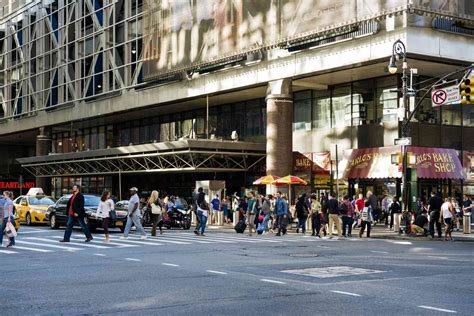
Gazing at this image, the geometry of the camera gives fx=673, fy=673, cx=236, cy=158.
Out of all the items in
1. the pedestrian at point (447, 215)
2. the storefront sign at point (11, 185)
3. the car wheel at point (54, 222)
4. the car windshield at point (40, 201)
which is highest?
the storefront sign at point (11, 185)

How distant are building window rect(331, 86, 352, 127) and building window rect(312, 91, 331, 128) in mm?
379

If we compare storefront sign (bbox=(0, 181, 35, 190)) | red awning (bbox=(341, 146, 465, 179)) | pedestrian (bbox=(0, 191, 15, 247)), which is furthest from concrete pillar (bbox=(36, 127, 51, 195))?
pedestrian (bbox=(0, 191, 15, 247))

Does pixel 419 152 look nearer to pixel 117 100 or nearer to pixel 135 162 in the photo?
pixel 135 162

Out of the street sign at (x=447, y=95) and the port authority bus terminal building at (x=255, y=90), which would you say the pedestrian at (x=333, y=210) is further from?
the port authority bus terminal building at (x=255, y=90)

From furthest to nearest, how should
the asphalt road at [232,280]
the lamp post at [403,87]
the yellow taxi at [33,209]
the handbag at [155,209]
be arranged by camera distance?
1. the yellow taxi at [33,209]
2. the lamp post at [403,87]
3. the handbag at [155,209]
4. the asphalt road at [232,280]

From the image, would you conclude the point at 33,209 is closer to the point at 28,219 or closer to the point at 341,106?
the point at 28,219

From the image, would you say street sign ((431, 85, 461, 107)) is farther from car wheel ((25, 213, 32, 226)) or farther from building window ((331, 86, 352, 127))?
car wheel ((25, 213, 32, 226))

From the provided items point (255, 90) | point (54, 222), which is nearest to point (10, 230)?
point (54, 222)

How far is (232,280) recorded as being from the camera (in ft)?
41.2

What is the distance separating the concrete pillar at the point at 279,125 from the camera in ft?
125

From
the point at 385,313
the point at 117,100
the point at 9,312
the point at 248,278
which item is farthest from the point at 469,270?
the point at 117,100

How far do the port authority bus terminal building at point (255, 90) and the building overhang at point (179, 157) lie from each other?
10cm

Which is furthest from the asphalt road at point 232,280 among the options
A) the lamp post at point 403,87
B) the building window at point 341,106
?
the building window at point 341,106

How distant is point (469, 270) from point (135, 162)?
117 feet
